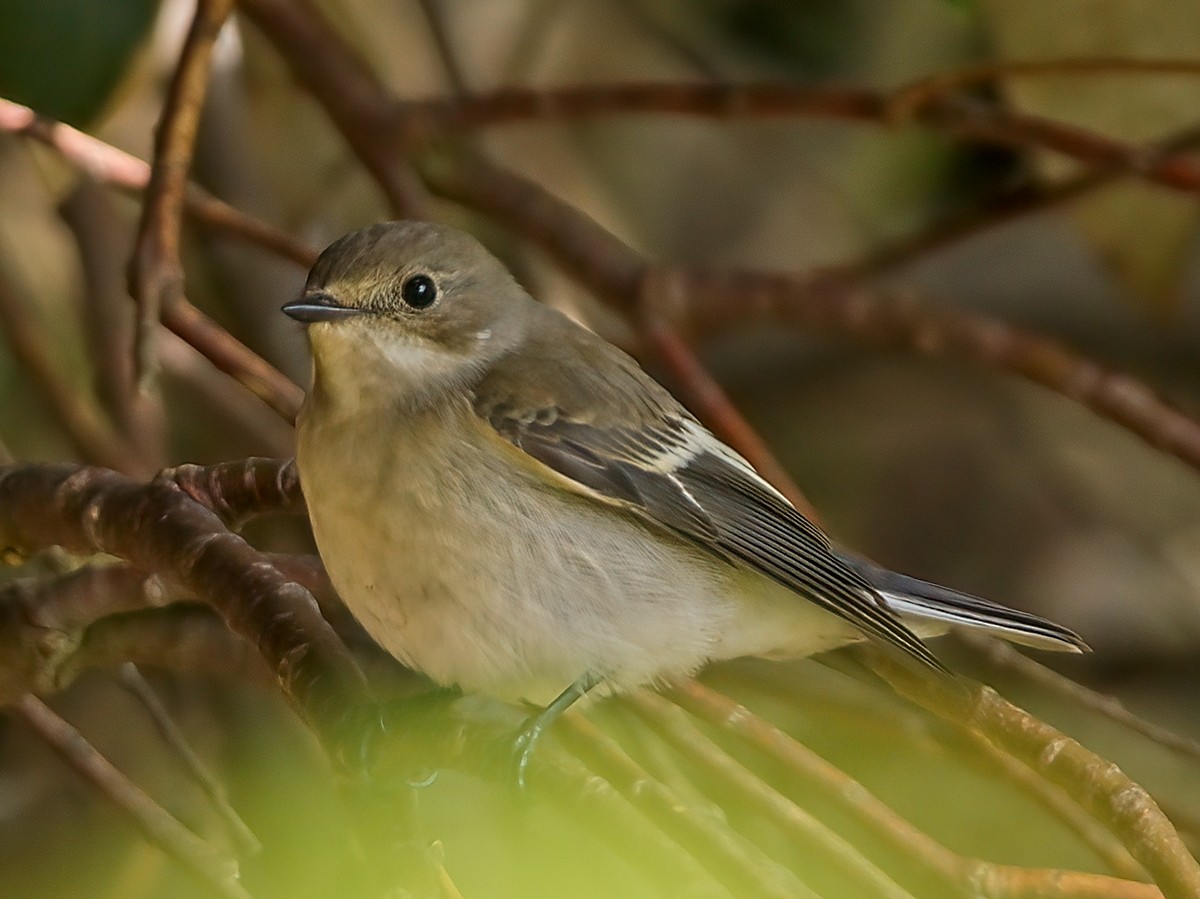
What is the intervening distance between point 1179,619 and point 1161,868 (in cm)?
313

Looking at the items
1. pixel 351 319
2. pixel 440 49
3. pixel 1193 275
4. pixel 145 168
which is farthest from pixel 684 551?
pixel 1193 275

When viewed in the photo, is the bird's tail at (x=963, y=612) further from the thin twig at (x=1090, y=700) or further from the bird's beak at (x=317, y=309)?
Result: the bird's beak at (x=317, y=309)

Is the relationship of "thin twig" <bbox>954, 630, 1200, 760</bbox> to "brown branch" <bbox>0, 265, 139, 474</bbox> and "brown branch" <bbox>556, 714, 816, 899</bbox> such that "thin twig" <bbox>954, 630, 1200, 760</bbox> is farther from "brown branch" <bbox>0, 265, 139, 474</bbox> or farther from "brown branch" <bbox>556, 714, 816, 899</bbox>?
"brown branch" <bbox>0, 265, 139, 474</bbox>

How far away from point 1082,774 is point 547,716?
71 centimetres

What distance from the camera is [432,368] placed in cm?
211

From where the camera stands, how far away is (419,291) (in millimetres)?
2139

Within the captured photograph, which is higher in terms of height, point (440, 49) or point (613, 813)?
point (440, 49)

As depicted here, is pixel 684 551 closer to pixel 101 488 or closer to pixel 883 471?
pixel 101 488

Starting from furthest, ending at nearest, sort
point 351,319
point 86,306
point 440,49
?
1. point 440,49
2. point 86,306
3. point 351,319

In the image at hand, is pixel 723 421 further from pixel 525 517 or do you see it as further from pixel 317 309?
pixel 317 309

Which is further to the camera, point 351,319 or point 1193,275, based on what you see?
point 1193,275

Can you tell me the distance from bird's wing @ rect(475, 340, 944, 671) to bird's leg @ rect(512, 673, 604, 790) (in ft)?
0.83

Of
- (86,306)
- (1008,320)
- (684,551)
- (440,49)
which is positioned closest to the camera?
(684,551)

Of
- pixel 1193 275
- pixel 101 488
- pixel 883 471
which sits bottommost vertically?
pixel 101 488
